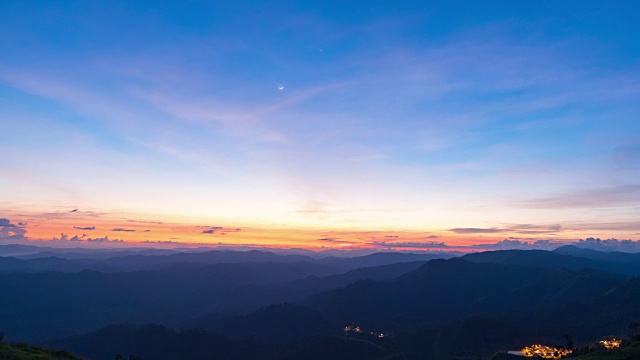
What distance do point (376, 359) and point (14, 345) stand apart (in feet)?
585

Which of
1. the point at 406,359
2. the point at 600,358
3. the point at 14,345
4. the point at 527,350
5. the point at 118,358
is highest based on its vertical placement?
the point at 14,345

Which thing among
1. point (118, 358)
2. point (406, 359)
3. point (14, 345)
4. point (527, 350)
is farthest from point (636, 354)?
point (406, 359)

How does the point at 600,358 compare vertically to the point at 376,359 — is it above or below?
above

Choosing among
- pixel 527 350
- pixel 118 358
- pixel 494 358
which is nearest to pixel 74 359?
pixel 118 358

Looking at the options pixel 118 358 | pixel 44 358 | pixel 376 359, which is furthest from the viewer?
pixel 376 359

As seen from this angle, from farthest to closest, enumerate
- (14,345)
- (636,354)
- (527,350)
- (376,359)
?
(376,359) → (527,350) → (636,354) → (14,345)

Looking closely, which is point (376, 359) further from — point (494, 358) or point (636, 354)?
point (636, 354)

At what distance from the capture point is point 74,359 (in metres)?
49.3

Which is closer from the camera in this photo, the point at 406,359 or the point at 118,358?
the point at 118,358

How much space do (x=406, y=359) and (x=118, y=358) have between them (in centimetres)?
17368

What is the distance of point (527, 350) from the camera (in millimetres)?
166125

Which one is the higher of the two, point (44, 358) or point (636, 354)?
point (44, 358)

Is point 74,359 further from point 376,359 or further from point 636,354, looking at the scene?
point 376,359

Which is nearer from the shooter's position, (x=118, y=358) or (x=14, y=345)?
(x=14, y=345)
